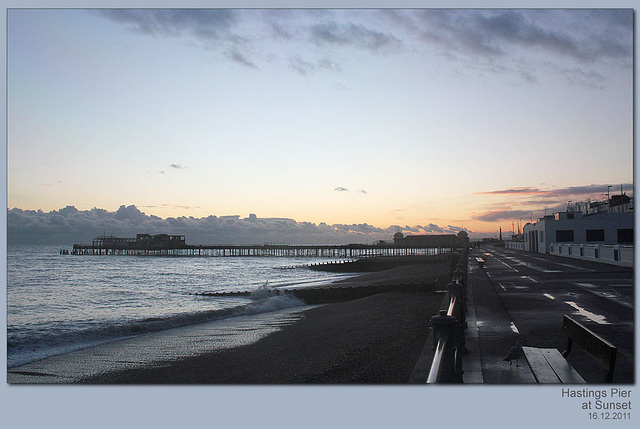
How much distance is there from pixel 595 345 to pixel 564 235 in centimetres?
4387

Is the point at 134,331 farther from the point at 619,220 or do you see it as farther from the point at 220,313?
the point at 619,220

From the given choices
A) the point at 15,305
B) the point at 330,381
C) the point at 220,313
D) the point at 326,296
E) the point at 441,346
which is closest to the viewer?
the point at 441,346

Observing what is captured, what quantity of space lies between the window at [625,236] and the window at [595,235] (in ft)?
5.01

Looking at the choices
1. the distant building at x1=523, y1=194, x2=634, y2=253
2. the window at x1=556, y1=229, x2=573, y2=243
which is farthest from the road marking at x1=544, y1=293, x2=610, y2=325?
the window at x1=556, y1=229, x2=573, y2=243

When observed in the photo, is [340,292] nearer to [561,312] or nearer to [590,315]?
[561,312]

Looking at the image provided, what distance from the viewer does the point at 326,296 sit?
2494 centimetres

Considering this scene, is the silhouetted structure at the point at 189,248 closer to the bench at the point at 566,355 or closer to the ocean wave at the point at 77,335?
the ocean wave at the point at 77,335

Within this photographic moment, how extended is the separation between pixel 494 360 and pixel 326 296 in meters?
19.0

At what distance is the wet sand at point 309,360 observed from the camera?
8.25 m

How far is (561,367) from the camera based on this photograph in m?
5.77

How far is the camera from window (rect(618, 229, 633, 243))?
40206mm

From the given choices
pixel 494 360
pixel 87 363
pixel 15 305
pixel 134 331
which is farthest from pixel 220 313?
pixel 494 360

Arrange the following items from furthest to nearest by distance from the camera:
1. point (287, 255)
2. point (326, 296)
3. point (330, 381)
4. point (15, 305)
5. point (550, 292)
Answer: point (287, 255), point (326, 296), point (15, 305), point (550, 292), point (330, 381)

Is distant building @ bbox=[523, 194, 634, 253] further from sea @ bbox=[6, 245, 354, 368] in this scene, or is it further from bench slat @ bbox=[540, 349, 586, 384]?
bench slat @ bbox=[540, 349, 586, 384]
